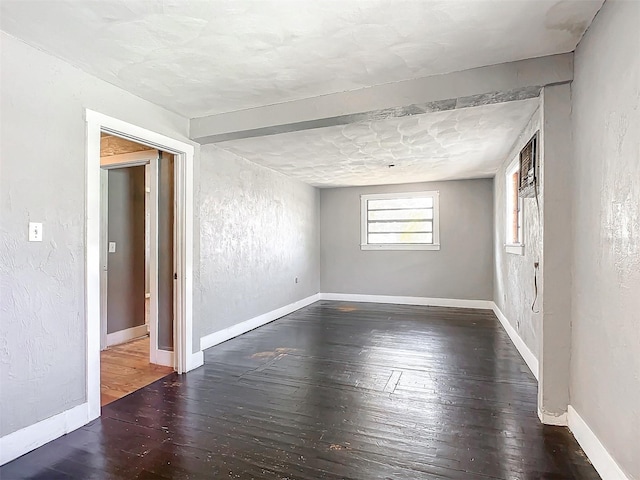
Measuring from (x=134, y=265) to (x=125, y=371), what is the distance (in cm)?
171

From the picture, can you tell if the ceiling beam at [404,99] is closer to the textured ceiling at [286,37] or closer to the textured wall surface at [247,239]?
the textured ceiling at [286,37]

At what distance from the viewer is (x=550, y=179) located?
A: 238cm

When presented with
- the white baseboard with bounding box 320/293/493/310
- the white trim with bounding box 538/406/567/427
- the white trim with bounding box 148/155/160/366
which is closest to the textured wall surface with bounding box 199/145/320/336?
the white trim with bounding box 148/155/160/366

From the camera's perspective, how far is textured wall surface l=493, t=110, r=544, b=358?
119 inches

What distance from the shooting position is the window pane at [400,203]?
6.82 metres

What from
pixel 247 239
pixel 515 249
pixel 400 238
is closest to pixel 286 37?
pixel 247 239

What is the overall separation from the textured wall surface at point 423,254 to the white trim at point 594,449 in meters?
4.36

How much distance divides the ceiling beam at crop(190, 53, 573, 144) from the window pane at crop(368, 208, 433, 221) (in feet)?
13.9

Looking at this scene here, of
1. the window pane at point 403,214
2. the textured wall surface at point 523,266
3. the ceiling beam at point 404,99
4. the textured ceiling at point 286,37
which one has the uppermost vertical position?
the textured ceiling at point 286,37

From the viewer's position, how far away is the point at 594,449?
1.94 m

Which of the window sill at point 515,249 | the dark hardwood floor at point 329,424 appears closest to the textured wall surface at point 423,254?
the window sill at point 515,249

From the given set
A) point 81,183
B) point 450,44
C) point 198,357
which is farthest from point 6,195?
point 450,44

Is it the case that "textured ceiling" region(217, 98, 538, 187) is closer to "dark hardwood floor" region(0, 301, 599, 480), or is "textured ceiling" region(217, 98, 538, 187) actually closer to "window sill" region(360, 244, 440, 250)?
"window sill" region(360, 244, 440, 250)

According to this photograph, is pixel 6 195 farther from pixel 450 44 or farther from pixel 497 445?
pixel 497 445
